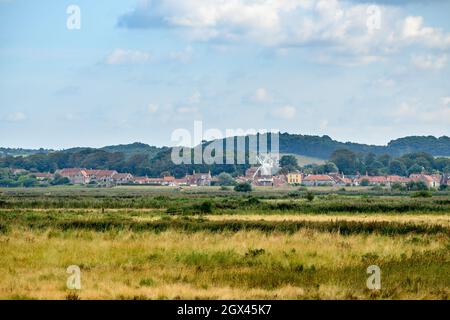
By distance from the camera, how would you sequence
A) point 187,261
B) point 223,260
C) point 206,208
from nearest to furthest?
point 187,261 < point 223,260 < point 206,208

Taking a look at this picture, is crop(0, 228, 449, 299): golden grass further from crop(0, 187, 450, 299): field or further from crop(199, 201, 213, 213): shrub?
crop(199, 201, 213, 213): shrub

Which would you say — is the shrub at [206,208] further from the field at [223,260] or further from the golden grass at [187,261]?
the golden grass at [187,261]

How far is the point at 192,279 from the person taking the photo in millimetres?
22234

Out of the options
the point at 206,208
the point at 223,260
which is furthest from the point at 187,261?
the point at 206,208

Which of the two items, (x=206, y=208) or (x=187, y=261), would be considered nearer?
(x=187, y=261)

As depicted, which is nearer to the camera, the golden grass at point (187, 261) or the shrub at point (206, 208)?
the golden grass at point (187, 261)

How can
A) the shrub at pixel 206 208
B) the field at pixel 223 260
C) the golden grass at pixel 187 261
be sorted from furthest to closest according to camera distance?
the shrub at pixel 206 208 → the field at pixel 223 260 → the golden grass at pixel 187 261

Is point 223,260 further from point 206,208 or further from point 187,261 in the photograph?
point 206,208

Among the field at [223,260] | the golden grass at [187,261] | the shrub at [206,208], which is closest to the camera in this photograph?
the golden grass at [187,261]

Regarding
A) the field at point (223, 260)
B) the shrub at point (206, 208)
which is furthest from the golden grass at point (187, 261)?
the shrub at point (206, 208)
